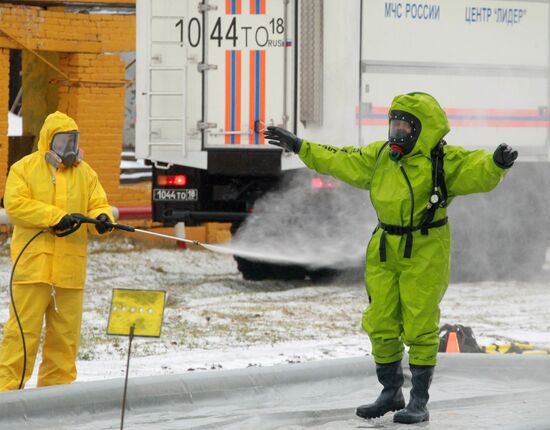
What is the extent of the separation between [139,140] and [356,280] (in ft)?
8.98

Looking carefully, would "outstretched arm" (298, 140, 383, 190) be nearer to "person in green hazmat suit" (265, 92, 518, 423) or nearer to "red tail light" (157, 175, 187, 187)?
"person in green hazmat suit" (265, 92, 518, 423)

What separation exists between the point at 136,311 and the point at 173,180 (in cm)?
705

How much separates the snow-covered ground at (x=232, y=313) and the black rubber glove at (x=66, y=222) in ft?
4.46

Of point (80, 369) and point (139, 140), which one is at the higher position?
point (139, 140)

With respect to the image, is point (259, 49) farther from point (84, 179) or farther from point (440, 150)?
point (440, 150)

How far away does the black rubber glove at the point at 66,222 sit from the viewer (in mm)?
7676

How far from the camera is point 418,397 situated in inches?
280

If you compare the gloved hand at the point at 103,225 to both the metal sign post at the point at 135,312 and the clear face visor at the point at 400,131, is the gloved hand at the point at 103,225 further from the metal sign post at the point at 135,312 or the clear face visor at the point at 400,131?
Answer: the clear face visor at the point at 400,131

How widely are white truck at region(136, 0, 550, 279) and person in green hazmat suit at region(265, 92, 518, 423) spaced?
5.99 metres

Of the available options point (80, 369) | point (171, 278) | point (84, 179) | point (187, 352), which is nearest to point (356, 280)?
point (171, 278)

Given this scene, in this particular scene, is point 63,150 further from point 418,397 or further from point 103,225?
point 418,397

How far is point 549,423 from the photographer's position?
6.88 metres

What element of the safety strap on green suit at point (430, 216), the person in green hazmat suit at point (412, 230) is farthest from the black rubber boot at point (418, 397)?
the safety strap on green suit at point (430, 216)

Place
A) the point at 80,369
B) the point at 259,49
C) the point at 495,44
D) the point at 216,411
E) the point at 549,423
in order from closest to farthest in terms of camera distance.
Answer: the point at 549,423, the point at 216,411, the point at 80,369, the point at 259,49, the point at 495,44
